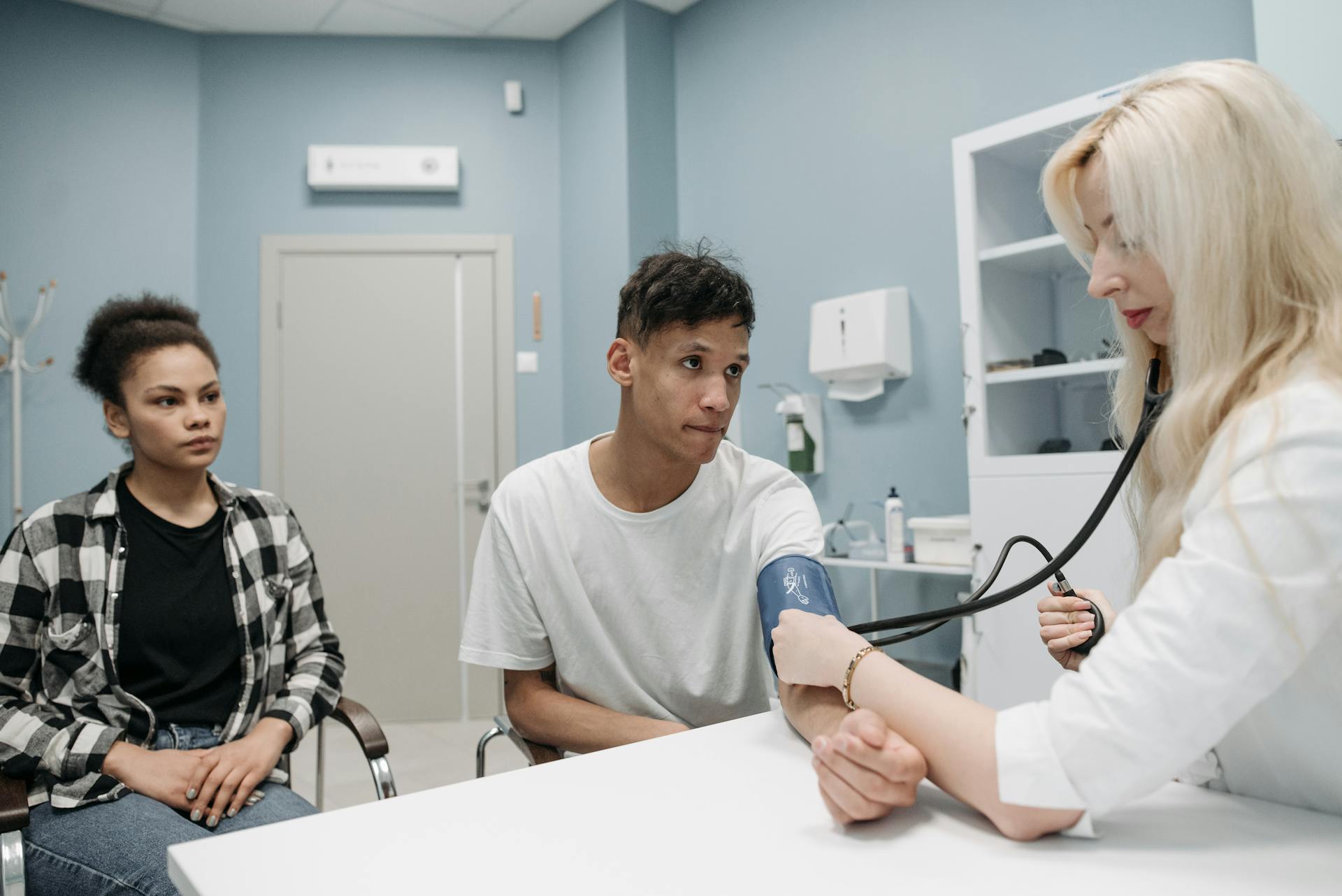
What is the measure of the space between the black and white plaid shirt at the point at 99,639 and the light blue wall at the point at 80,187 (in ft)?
7.61

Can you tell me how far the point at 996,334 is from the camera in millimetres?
2416

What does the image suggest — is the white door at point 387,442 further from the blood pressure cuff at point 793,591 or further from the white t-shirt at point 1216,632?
the white t-shirt at point 1216,632

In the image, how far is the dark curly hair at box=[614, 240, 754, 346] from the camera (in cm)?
133

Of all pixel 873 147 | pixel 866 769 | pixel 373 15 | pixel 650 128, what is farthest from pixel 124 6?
pixel 866 769

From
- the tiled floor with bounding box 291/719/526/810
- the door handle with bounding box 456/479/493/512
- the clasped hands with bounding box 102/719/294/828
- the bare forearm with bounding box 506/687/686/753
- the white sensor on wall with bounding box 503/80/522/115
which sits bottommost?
the tiled floor with bounding box 291/719/526/810

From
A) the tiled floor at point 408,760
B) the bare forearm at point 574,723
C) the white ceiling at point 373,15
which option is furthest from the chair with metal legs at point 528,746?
the white ceiling at point 373,15

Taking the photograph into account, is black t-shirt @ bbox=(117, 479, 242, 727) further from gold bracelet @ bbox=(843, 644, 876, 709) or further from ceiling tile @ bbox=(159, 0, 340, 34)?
ceiling tile @ bbox=(159, 0, 340, 34)

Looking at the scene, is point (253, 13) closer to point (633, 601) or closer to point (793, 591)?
point (633, 601)

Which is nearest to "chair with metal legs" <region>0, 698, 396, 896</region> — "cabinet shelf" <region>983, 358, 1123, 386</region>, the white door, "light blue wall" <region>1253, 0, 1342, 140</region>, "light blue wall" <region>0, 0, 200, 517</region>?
"cabinet shelf" <region>983, 358, 1123, 386</region>

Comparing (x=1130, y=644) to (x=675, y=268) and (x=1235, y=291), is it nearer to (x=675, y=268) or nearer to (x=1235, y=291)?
A: (x=1235, y=291)

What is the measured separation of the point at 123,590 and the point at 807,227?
253 centimetres

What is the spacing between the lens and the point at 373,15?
3629 millimetres

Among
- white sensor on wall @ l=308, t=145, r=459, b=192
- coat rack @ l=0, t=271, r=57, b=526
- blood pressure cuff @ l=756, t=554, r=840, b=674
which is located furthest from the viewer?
white sensor on wall @ l=308, t=145, r=459, b=192

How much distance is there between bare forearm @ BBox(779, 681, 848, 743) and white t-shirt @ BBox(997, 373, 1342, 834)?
0.23 metres
